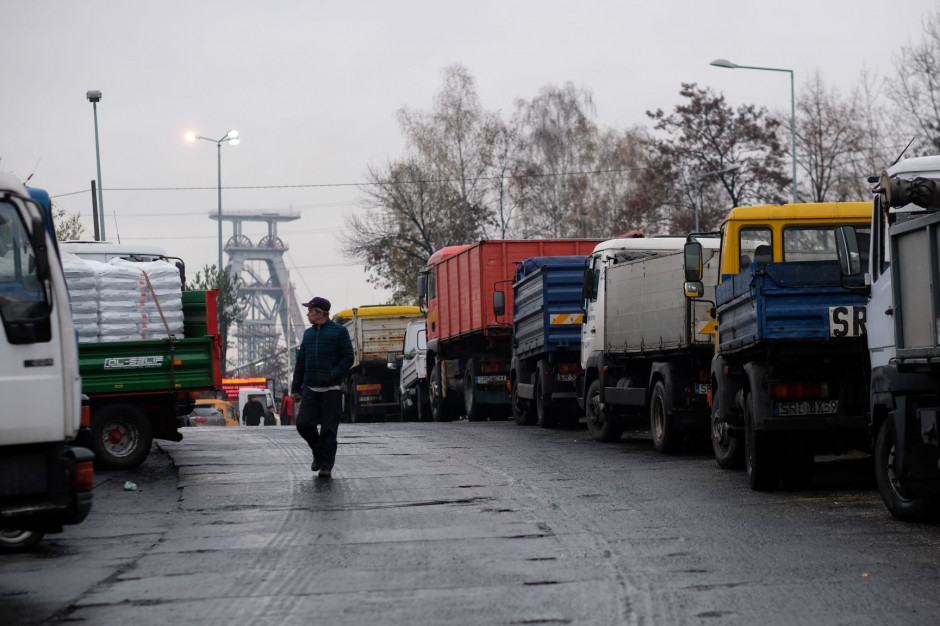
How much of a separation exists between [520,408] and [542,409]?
1.69 metres

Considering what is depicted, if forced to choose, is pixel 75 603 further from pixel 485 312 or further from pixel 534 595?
pixel 485 312

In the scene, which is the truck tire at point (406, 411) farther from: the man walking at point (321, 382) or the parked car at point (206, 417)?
the man walking at point (321, 382)

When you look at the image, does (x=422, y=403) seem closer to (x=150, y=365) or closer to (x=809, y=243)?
(x=150, y=365)

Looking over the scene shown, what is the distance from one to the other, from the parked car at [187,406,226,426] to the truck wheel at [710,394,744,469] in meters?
32.6

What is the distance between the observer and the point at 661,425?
54.8ft

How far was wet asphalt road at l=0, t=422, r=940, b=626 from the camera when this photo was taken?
6.90 metres

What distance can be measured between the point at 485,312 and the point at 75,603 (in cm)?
1894

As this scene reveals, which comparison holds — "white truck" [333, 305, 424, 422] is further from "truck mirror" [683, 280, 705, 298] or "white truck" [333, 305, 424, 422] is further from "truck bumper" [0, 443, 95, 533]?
"truck bumper" [0, 443, 95, 533]

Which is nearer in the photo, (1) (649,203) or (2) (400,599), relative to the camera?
(2) (400,599)

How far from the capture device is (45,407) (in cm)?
749

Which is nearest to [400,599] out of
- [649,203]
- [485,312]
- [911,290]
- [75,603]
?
[75,603]

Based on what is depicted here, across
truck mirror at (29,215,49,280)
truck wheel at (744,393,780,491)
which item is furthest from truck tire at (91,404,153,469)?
truck mirror at (29,215,49,280)

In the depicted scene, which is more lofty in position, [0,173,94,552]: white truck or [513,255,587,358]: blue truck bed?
[513,255,587,358]: blue truck bed

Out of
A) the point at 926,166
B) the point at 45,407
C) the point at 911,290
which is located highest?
the point at 926,166
